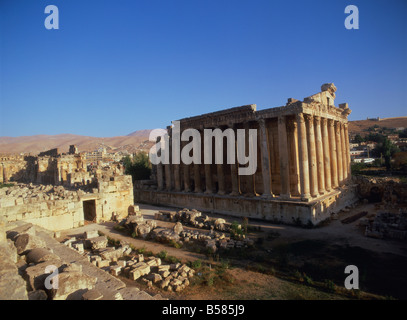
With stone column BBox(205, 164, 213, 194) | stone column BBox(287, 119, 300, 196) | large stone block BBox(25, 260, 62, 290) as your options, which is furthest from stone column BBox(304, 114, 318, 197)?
large stone block BBox(25, 260, 62, 290)

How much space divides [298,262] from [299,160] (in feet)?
27.7

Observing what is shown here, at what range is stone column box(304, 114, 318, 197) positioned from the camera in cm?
1758

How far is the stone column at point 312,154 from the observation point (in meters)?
17.6

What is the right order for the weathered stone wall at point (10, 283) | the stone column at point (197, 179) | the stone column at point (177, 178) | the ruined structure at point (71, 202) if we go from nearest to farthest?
the weathered stone wall at point (10, 283) < the ruined structure at point (71, 202) < the stone column at point (197, 179) < the stone column at point (177, 178)

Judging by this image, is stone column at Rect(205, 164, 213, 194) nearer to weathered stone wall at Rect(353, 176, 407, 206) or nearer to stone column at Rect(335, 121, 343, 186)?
stone column at Rect(335, 121, 343, 186)

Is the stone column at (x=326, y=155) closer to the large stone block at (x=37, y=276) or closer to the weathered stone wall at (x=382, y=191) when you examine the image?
the weathered stone wall at (x=382, y=191)

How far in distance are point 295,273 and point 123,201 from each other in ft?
42.0

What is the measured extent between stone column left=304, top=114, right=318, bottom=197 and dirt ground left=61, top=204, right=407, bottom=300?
2855 millimetres

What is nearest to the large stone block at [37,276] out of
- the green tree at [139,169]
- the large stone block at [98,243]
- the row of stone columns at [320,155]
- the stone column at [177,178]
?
the large stone block at [98,243]

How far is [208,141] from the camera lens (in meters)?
22.8

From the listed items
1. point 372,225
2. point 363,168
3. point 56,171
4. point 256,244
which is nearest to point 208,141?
point 256,244

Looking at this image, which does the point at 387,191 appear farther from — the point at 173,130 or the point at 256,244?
the point at 173,130

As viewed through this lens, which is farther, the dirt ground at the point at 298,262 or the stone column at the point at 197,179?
the stone column at the point at 197,179

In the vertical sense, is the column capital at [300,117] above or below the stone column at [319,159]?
above
